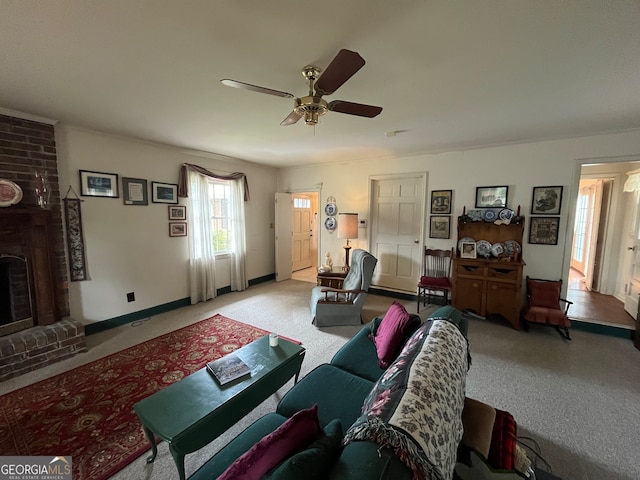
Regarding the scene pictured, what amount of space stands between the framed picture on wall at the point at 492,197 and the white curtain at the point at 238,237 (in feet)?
13.0

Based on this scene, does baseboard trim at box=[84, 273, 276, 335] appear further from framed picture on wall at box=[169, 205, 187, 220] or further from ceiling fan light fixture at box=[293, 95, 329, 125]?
ceiling fan light fixture at box=[293, 95, 329, 125]

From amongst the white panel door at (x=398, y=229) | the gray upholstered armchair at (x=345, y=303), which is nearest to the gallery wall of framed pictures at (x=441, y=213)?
the white panel door at (x=398, y=229)

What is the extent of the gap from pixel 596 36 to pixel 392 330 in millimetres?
2091

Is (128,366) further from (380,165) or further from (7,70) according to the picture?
(380,165)

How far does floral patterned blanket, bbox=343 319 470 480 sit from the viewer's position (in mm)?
787

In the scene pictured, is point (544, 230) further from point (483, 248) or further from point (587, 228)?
point (587, 228)

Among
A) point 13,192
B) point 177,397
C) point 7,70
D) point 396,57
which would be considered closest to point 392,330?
point 177,397

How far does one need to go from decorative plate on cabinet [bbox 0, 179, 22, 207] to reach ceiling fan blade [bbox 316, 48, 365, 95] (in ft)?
10.2

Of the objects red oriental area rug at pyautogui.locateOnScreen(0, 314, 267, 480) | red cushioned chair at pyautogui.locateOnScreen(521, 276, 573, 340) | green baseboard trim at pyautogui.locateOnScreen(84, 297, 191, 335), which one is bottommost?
red oriental area rug at pyautogui.locateOnScreen(0, 314, 267, 480)

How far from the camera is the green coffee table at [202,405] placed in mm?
1334

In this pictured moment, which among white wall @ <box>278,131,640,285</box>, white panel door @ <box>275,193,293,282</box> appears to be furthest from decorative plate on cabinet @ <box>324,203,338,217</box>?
white panel door @ <box>275,193,293,282</box>

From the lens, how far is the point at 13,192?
2553mm

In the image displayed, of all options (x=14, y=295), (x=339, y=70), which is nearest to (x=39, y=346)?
(x=14, y=295)

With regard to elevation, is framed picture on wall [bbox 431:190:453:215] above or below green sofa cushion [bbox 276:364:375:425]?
above
